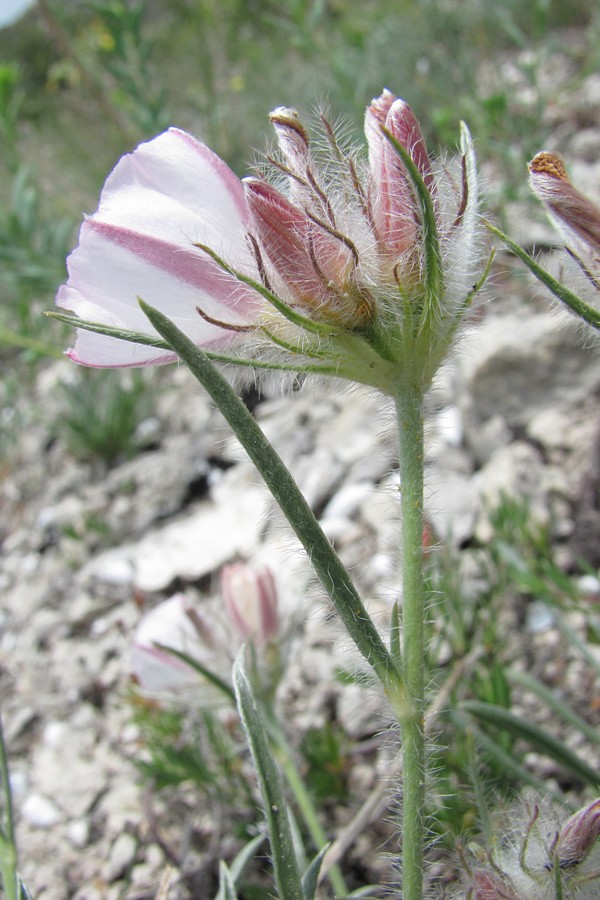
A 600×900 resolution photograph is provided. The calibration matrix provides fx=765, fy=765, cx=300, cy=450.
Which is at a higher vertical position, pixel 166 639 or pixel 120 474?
pixel 120 474

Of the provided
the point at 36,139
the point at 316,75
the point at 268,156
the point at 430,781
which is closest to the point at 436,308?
the point at 268,156

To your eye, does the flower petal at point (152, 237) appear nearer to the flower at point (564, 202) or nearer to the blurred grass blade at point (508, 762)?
the flower at point (564, 202)

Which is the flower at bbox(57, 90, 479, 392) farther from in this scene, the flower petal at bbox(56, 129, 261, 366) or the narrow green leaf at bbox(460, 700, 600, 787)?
the narrow green leaf at bbox(460, 700, 600, 787)

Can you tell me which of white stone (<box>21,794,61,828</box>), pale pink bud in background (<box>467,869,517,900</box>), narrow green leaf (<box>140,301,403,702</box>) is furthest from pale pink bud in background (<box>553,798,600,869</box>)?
white stone (<box>21,794,61,828</box>)

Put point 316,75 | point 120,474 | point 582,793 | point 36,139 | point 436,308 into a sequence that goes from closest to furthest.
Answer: point 436,308 < point 582,793 < point 120,474 < point 316,75 < point 36,139

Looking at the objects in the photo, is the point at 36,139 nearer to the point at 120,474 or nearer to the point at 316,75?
the point at 316,75

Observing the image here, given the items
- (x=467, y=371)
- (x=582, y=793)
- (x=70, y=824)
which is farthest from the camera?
(x=467, y=371)

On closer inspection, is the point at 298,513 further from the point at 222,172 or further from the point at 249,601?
the point at 249,601
